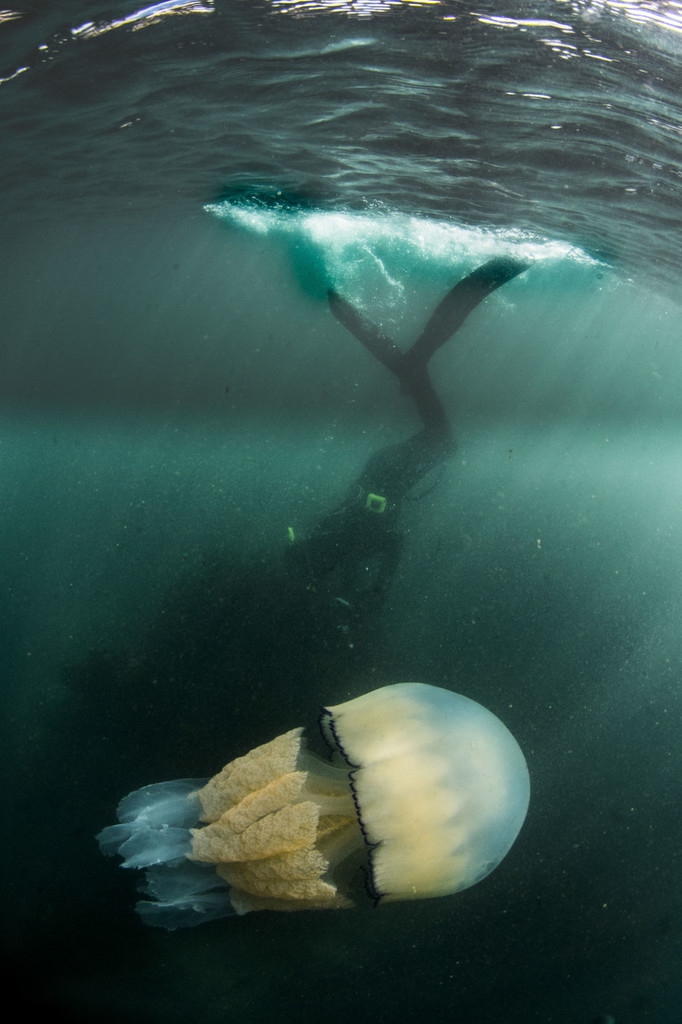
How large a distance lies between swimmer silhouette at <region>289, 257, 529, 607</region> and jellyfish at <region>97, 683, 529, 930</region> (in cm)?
171

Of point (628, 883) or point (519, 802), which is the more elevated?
point (519, 802)

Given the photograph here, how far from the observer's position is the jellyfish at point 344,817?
216 centimetres

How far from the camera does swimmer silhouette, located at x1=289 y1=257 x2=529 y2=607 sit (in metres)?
4.38

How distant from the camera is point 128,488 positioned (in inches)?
200

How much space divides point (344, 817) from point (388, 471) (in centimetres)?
298

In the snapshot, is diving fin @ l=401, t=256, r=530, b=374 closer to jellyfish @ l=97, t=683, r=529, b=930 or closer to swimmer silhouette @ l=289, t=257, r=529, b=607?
swimmer silhouette @ l=289, t=257, r=529, b=607

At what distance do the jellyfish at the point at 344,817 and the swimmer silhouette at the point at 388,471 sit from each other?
→ 171 centimetres

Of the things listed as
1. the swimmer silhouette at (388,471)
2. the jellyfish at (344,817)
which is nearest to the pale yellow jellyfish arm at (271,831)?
the jellyfish at (344,817)

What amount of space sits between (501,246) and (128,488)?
3.95m

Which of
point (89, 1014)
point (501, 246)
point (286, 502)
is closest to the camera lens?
point (89, 1014)

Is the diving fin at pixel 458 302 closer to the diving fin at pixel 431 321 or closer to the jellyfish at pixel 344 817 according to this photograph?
the diving fin at pixel 431 321

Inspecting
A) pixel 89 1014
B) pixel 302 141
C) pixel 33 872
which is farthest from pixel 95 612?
pixel 302 141

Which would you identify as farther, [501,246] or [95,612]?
[501,246]

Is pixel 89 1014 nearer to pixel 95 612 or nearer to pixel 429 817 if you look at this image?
pixel 95 612
